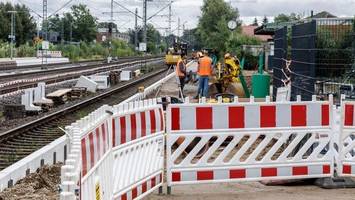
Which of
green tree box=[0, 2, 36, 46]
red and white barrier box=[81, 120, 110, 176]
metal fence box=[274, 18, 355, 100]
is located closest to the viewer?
red and white barrier box=[81, 120, 110, 176]

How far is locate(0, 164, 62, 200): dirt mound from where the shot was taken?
779cm

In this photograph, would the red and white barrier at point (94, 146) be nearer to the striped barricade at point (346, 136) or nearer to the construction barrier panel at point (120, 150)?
the construction barrier panel at point (120, 150)

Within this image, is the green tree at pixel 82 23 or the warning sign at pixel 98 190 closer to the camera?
the warning sign at pixel 98 190

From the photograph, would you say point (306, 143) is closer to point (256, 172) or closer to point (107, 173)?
point (256, 172)

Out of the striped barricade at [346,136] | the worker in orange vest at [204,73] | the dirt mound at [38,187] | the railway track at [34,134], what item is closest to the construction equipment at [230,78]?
the worker in orange vest at [204,73]

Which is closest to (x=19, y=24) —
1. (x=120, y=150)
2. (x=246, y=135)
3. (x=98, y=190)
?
(x=246, y=135)

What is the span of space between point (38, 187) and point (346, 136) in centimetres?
404

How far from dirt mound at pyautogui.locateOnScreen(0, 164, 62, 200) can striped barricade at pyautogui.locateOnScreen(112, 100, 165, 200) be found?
0.97m

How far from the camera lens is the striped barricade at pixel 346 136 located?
28.6 ft

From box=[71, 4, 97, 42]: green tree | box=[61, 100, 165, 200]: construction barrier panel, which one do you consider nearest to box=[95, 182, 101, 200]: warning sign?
box=[61, 100, 165, 200]: construction barrier panel

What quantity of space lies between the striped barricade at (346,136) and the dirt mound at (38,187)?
3.69 metres

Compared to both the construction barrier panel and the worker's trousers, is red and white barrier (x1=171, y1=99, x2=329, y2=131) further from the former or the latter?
the worker's trousers

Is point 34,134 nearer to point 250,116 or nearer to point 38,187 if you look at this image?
point 38,187

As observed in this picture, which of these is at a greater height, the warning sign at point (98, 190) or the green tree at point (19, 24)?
the green tree at point (19, 24)
